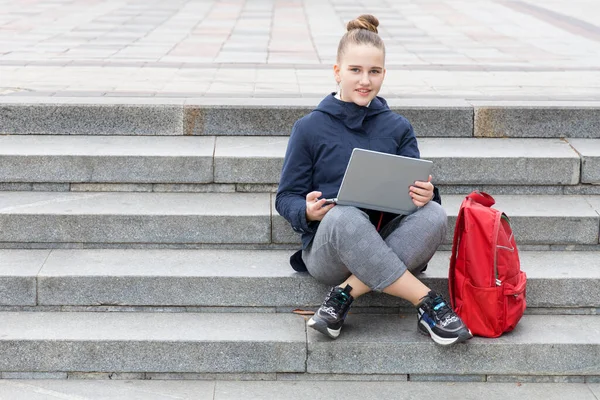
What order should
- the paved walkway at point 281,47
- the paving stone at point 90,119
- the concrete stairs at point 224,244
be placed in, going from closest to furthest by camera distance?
1. the concrete stairs at point 224,244
2. the paving stone at point 90,119
3. the paved walkway at point 281,47

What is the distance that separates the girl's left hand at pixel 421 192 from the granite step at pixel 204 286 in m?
0.48

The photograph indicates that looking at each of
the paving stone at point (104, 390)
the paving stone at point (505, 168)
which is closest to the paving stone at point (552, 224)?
the paving stone at point (505, 168)

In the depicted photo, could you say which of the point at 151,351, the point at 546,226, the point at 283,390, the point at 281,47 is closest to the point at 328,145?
the point at 283,390

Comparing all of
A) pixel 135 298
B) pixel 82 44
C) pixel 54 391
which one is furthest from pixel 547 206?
pixel 82 44

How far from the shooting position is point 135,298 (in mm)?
4062

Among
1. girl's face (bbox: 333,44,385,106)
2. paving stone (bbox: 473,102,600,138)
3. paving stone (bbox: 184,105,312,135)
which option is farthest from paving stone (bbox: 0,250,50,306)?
paving stone (bbox: 473,102,600,138)

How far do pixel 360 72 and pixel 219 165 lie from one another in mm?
1096

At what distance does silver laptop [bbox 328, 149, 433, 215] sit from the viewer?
3.60 metres

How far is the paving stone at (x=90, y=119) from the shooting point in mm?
4898

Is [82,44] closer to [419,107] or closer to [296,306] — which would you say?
[419,107]

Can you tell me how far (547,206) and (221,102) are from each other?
183 cm

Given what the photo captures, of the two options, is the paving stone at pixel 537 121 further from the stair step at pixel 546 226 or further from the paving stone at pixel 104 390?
the paving stone at pixel 104 390

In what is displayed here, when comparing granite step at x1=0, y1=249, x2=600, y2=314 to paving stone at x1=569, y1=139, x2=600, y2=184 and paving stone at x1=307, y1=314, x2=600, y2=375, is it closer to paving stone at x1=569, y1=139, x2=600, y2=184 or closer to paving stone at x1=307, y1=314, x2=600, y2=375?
paving stone at x1=307, y1=314, x2=600, y2=375

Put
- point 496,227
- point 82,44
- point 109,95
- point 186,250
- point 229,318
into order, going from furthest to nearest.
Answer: point 82,44 → point 109,95 → point 186,250 → point 229,318 → point 496,227
